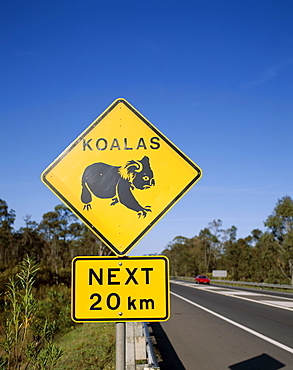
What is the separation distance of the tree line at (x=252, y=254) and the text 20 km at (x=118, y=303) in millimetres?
30605

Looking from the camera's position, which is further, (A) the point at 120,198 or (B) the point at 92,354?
(B) the point at 92,354

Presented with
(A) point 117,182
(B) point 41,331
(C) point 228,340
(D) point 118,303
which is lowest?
(C) point 228,340

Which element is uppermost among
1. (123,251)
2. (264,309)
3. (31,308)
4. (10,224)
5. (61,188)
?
(10,224)

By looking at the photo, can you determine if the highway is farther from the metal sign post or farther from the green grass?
the metal sign post

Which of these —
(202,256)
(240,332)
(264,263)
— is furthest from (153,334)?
(202,256)

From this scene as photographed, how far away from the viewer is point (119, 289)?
2414 mm

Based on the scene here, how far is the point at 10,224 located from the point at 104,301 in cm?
5398

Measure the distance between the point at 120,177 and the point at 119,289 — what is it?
720 millimetres

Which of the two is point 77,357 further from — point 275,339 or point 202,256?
point 202,256

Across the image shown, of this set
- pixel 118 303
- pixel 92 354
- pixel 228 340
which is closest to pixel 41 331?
pixel 118 303

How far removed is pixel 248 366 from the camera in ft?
24.0

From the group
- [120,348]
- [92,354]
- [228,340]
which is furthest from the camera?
[228,340]

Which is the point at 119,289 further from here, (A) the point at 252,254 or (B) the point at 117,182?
(A) the point at 252,254

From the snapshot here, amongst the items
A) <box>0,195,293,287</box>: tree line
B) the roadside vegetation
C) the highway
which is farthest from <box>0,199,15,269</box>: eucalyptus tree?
the highway
